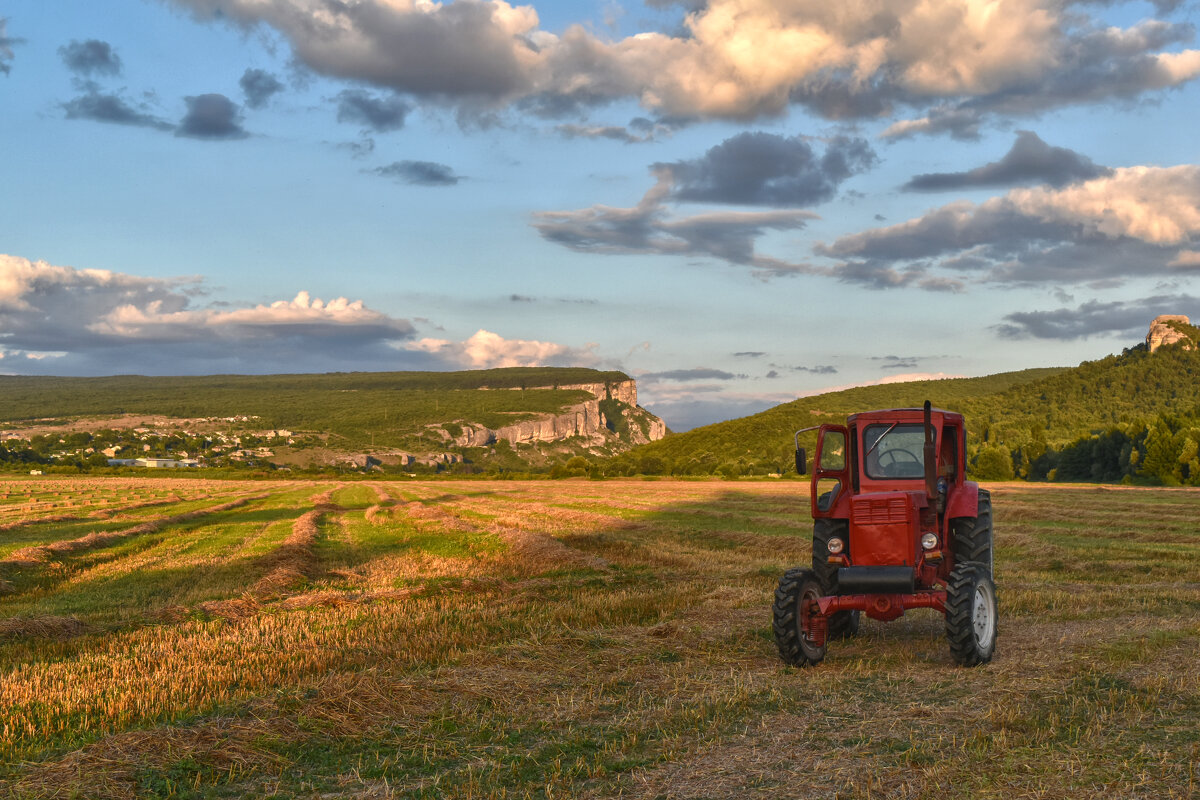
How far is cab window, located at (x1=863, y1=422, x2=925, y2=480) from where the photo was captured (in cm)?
1182

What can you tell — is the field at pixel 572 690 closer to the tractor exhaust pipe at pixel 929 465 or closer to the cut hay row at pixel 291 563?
the cut hay row at pixel 291 563

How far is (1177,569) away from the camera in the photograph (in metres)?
19.3

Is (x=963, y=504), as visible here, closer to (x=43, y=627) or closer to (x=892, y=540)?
(x=892, y=540)

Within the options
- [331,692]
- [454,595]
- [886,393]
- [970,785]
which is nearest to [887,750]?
[970,785]

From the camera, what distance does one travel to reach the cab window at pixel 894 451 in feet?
38.8

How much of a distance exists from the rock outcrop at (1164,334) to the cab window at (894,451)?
5734 inches

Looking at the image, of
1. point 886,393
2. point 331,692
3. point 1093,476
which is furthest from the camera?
point 886,393

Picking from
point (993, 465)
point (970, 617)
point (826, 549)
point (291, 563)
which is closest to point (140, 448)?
point (993, 465)

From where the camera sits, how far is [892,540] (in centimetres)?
1070

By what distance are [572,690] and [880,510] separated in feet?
14.0

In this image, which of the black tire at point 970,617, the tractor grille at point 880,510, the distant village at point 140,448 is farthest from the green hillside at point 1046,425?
the distant village at point 140,448

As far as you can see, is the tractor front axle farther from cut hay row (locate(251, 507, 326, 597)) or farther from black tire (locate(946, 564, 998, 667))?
cut hay row (locate(251, 507, 326, 597))

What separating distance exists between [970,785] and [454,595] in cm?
1191

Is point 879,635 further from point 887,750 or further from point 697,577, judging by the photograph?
point 697,577
